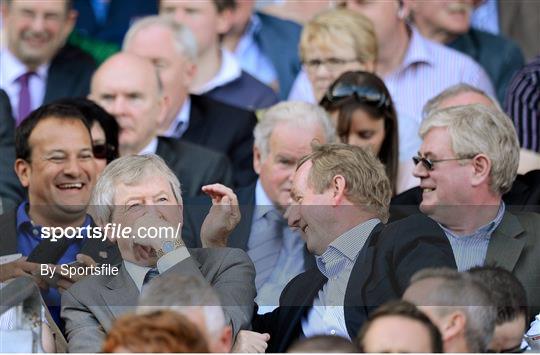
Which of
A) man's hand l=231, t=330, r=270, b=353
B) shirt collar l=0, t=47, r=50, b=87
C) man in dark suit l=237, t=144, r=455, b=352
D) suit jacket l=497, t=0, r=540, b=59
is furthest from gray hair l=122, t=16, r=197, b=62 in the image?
man's hand l=231, t=330, r=270, b=353

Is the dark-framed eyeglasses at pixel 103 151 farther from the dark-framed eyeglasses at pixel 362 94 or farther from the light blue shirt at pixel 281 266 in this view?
the dark-framed eyeglasses at pixel 362 94

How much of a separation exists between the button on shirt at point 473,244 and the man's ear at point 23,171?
176 cm

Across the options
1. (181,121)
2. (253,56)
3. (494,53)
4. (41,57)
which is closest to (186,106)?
(181,121)

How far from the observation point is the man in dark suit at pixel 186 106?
8.93 m

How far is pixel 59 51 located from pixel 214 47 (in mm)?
777

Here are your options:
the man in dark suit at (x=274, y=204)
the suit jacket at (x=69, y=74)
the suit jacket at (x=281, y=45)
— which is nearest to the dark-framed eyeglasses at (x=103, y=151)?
the man in dark suit at (x=274, y=204)

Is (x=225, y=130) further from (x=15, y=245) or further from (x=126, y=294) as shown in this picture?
(x=126, y=294)

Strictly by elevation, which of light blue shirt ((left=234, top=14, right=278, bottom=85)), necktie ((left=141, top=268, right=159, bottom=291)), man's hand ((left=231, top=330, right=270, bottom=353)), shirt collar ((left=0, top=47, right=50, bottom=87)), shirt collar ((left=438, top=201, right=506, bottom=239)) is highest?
light blue shirt ((left=234, top=14, right=278, bottom=85))

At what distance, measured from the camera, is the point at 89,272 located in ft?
23.5

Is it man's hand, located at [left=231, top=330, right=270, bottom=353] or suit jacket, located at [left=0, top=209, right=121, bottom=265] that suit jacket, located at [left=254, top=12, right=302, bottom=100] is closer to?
suit jacket, located at [left=0, top=209, right=121, bottom=265]

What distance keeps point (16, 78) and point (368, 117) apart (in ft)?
6.63

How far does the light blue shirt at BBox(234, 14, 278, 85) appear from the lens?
31.6 feet

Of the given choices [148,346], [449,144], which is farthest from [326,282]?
[148,346]

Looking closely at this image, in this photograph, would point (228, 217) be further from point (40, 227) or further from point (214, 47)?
point (214, 47)
